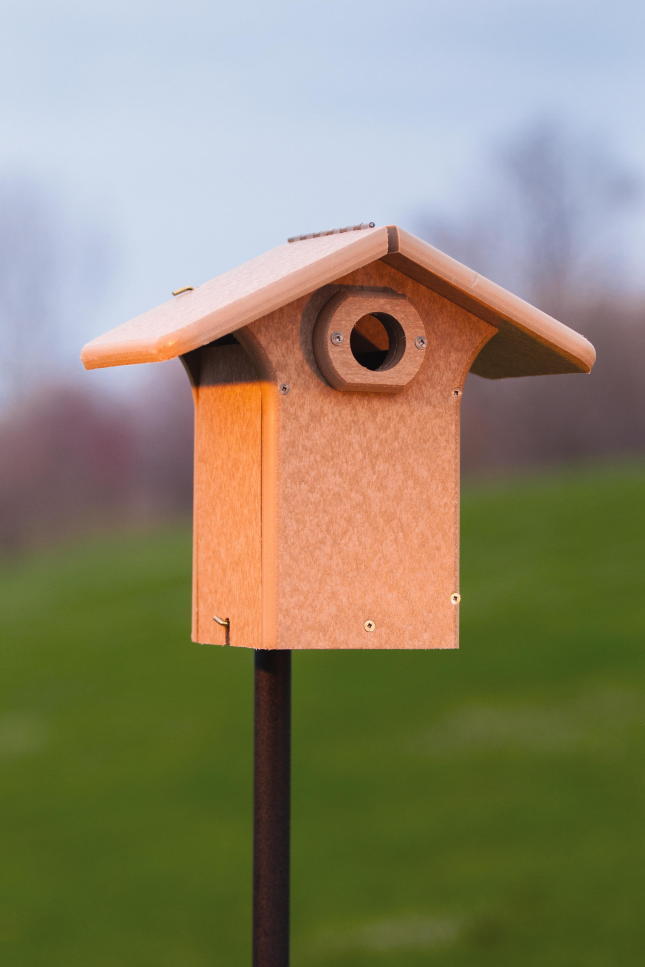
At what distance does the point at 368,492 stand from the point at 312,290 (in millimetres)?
468

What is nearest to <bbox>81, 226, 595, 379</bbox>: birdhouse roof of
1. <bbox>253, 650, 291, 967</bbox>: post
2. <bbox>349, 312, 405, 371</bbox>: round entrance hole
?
<bbox>349, 312, 405, 371</bbox>: round entrance hole

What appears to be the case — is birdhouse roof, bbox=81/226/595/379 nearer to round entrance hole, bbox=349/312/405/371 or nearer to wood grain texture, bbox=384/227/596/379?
wood grain texture, bbox=384/227/596/379

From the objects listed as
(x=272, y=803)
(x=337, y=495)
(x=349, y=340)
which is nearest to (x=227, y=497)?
(x=337, y=495)

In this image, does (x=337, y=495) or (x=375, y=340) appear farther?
(x=375, y=340)

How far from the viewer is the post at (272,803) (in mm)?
3090

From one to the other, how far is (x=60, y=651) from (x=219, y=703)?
3.53 metres

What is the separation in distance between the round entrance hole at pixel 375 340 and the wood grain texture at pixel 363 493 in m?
0.08

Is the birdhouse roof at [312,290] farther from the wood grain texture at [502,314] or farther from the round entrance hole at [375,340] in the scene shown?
the round entrance hole at [375,340]

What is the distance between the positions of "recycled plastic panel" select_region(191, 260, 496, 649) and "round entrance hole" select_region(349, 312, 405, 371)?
0.27 ft

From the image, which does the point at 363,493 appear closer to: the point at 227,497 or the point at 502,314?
the point at 227,497

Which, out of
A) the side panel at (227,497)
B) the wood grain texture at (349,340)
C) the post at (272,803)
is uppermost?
the wood grain texture at (349,340)

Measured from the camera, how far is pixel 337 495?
293 centimetres

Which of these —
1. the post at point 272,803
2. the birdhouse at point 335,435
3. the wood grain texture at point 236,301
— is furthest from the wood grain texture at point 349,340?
Result: the post at point 272,803

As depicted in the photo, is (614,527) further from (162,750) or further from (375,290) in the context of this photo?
(375,290)
